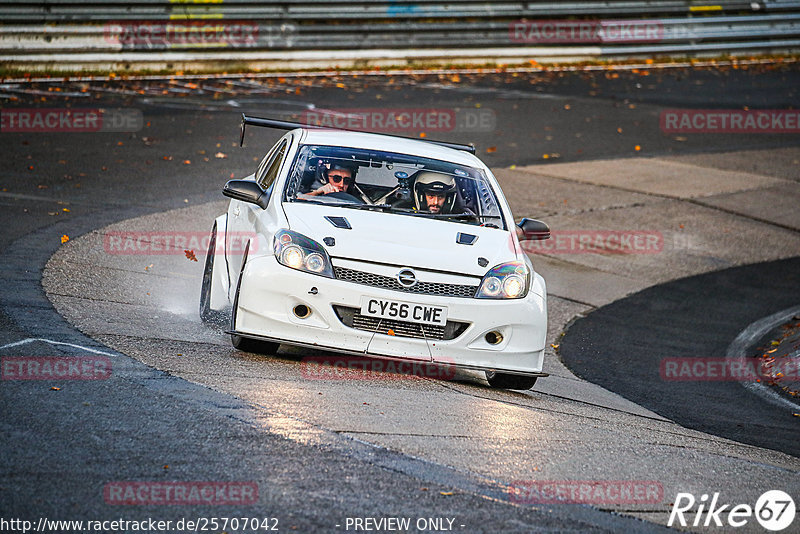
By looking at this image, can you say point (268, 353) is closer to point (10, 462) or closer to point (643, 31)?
point (10, 462)

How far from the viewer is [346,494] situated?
4.88 metres

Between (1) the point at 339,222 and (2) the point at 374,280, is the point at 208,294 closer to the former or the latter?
(1) the point at 339,222

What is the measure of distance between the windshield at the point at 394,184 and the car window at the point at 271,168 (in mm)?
213

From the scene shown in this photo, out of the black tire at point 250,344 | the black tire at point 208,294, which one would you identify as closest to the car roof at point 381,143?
the black tire at point 208,294

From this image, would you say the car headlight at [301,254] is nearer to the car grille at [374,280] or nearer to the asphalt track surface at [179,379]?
the car grille at [374,280]

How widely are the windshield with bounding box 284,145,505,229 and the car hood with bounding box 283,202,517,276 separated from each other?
27 cm

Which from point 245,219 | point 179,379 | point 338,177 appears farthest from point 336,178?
point 179,379

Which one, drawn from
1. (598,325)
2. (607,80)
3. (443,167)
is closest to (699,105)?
(607,80)

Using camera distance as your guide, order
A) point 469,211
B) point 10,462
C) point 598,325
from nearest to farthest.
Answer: point 10,462
point 469,211
point 598,325

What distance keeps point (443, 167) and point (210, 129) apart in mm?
9388

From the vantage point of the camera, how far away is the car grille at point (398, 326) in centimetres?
698

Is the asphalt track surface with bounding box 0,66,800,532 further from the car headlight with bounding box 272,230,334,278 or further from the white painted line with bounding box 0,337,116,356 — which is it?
the car headlight with bounding box 272,230,334,278

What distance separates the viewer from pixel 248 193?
789cm

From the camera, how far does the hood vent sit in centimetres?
736
